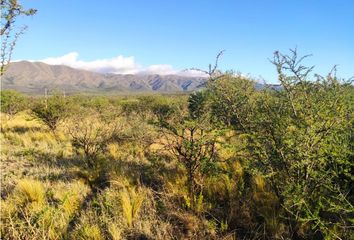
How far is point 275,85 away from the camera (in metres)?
5.18

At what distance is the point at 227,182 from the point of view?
6938 mm

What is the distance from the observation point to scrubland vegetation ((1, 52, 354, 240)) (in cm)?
482

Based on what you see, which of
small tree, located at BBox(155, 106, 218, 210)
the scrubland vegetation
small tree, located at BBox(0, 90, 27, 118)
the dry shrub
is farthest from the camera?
small tree, located at BBox(0, 90, 27, 118)

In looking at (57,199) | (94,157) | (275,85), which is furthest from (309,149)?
(94,157)

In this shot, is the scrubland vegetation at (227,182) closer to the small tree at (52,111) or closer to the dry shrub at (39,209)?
the dry shrub at (39,209)

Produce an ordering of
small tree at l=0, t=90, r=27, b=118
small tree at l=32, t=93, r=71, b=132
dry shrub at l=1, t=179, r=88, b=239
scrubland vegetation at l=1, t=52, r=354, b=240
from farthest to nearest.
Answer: small tree at l=0, t=90, r=27, b=118 < small tree at l=32, t=93, r=71, b=132 < dry shrub at l=1, t=179, r=88, b=239 < scrubland vegetation at l=1, t=52, r=354, b=240

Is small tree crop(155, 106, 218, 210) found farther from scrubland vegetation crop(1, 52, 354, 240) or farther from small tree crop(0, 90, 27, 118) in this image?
small tree crop(0, 90, 27, 118)

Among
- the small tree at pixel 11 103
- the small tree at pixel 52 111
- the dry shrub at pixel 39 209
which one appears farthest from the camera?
the small tree at pixel 11 103

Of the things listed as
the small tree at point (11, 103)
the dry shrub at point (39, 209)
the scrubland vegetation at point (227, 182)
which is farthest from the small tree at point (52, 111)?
the small tree at point (11, 103)

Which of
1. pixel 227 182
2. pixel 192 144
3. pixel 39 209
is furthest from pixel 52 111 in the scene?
pixel 227 182

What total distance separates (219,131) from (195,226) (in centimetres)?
196

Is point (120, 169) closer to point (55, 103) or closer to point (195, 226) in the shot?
point (195, 226)

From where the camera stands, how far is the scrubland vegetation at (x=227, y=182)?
4.82 meters

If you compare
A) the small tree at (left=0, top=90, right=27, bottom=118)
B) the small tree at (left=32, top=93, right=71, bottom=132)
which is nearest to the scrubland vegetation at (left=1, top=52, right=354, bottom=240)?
the small tree at (left=32, top=93, right=71, bottom=132)
